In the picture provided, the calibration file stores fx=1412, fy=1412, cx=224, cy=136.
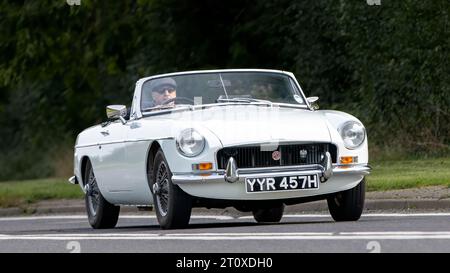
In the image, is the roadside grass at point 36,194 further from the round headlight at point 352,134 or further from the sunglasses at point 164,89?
the round headlight at point 352,134

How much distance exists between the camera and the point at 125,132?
14.3 m

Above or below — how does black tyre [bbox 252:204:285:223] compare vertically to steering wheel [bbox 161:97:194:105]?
below

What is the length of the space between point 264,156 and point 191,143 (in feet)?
2.22

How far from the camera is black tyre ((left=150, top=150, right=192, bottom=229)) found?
42.2ft

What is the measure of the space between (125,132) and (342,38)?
14959 mm

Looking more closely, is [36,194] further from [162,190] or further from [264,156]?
[264,156]

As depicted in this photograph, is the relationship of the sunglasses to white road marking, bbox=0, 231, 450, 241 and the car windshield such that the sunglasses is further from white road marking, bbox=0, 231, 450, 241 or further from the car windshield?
white road marking, bbox=0, 231, 450, 241

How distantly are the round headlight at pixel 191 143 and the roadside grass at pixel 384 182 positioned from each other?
4.98 meters

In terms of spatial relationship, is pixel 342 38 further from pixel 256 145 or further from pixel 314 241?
pixel 314 241

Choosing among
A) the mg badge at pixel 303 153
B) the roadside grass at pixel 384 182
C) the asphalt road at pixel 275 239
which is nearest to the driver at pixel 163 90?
the asphalt road at pixel 275 239

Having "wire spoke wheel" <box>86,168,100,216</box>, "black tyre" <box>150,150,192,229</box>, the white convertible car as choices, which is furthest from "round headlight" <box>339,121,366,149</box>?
"wire spoke wheel" <box>86,168,100,216</box>

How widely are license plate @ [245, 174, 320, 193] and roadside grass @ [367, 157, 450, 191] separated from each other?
14.6 ft

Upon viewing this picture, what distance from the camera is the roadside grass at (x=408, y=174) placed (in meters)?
17.5
